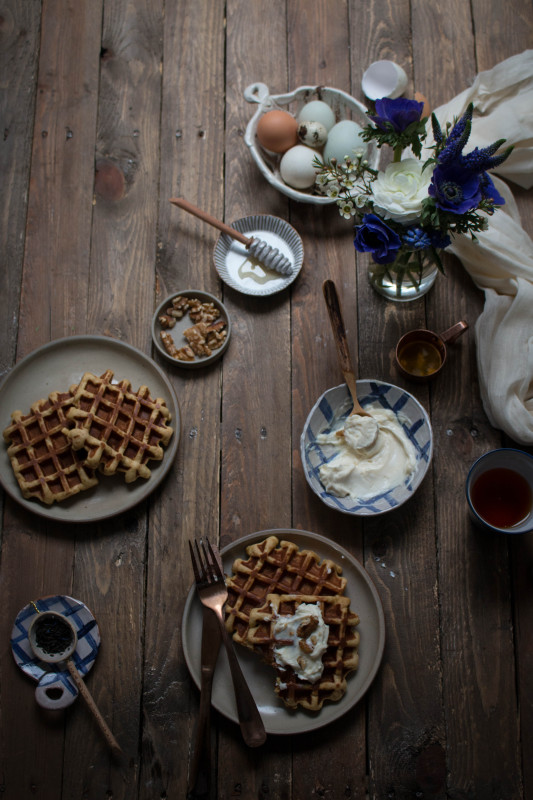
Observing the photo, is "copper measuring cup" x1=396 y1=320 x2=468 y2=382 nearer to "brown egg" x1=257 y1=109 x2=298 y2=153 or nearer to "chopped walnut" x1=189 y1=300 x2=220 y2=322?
"chopped walnut" x1=189 y1=300 x2=220 y2=322

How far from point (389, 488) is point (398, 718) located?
0.58 m

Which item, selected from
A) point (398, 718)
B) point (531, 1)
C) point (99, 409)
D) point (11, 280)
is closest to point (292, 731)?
point (398, 718)

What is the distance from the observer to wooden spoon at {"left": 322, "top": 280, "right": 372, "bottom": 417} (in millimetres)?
1667

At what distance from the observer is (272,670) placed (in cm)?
161

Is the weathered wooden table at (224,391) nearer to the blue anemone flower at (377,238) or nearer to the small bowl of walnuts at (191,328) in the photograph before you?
the small bowl of walnuts at (191,328)

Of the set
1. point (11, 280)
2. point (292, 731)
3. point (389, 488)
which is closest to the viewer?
point (292, 731)

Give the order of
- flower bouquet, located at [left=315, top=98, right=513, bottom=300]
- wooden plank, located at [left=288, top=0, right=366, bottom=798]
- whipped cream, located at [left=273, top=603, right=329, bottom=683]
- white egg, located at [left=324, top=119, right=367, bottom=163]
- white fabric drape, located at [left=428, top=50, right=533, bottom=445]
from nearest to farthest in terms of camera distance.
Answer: flower bouquet, located at [left=315, top=98, right=513, bottom=300]
whipped cream, located at [left=273, top=603, right=329, bottom=683]
wooden plank, located at [left=288, top=0, right=366, bottom=798]
white fabric drape, located at [left=428, top=50, right=533, bottom=445]
white egg, located at [left=324, top=119, right=367, bottom=163]

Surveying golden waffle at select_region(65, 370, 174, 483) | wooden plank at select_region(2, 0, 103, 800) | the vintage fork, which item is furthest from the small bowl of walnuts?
the vintage fork

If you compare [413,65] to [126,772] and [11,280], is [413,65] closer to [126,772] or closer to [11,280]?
[11,280]

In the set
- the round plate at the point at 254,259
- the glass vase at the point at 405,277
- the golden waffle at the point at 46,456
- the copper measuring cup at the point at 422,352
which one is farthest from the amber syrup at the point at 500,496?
the golden waffle at the point at 46,456

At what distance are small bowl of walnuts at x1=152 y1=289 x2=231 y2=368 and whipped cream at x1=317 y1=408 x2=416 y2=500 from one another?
43cm

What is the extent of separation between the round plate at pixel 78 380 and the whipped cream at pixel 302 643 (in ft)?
1.62

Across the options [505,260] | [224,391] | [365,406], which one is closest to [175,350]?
[224,391]

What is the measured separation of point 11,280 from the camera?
1.90 metres
